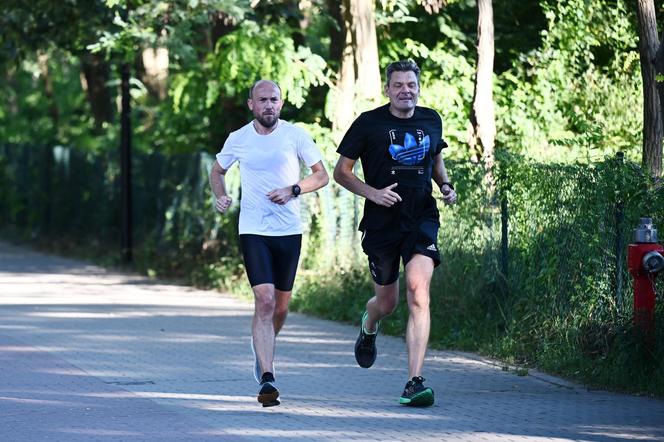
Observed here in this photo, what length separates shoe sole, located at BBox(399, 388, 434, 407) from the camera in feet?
28.0

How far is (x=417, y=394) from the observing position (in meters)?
8.52

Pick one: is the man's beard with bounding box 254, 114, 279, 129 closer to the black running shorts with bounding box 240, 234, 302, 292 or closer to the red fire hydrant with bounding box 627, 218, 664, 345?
the black running shorts with bounding box 240, 234, 302, 292

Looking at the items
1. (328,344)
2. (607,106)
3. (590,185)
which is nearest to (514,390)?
(590,185)

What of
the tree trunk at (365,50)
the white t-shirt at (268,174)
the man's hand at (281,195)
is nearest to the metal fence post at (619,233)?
the white t-shirt at (268,174)

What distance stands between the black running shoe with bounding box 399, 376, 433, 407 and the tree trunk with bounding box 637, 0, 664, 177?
3.40 metres

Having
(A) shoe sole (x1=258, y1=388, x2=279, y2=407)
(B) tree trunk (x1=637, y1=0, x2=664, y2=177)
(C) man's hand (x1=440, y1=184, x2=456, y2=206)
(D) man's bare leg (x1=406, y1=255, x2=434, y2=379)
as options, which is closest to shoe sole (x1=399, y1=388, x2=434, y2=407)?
(D) man's bare leg (x1=406, y1=255, x2=434, y2=379)

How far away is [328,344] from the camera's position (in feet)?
39.5

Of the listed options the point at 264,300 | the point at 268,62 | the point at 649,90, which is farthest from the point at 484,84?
the point at 264,300

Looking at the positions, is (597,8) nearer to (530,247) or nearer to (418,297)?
(530,247)

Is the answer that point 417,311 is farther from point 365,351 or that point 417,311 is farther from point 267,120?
point 267,120

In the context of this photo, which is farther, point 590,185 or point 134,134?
point 134,134

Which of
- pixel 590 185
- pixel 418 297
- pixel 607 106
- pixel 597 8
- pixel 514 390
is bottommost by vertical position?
pixel 514 390

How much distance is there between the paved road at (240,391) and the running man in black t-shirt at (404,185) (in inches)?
26.5

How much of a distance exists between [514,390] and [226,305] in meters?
6.49
